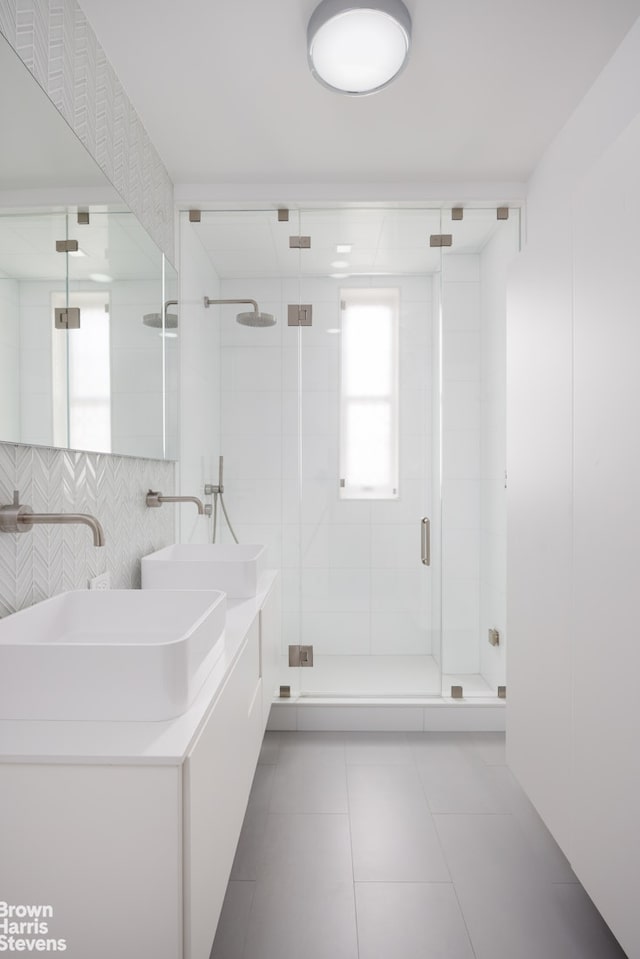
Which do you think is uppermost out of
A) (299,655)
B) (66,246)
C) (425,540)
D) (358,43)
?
(358,43)

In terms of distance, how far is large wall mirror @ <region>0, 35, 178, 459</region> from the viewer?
1.27 metres

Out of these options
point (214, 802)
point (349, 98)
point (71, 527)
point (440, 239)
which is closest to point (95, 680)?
point (214, 802)

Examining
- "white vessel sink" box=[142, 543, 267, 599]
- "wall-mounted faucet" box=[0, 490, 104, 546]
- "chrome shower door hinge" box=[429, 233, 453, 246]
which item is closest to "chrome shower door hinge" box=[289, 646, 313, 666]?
"white vessel sink" box=[142, 543, 267, 599]

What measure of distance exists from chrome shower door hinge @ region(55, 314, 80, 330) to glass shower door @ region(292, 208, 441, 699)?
53.4 inches

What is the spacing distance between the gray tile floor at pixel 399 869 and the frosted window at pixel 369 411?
1238 millimetres

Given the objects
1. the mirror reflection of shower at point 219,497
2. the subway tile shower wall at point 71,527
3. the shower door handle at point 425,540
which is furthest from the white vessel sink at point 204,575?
the shower door handle at point 425,540

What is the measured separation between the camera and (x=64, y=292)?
1.49 metres

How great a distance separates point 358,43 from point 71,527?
1676 millimetres

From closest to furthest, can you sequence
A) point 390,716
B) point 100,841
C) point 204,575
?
point 100,841 < point 204,575 < point 390,716

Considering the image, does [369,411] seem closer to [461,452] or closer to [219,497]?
[461,452]

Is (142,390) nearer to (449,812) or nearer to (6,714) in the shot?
(6,714)

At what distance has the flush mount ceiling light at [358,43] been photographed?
1632 millimetres

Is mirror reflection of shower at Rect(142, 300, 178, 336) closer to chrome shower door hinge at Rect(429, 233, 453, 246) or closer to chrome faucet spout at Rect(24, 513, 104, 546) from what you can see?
chrome faucet spout at Rect(24, 513, 104, 546)

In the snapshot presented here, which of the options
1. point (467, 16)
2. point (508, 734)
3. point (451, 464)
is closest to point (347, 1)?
point (467, 16)
